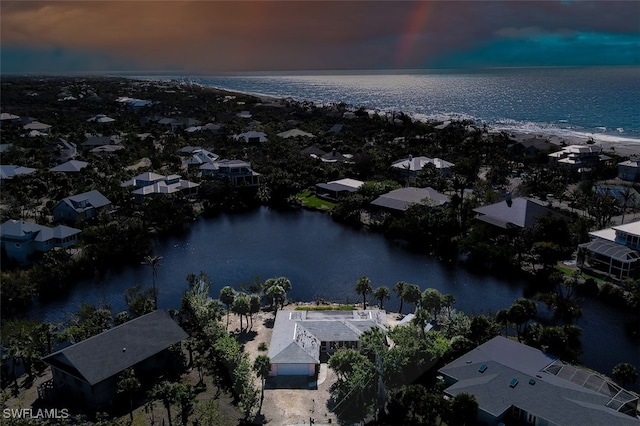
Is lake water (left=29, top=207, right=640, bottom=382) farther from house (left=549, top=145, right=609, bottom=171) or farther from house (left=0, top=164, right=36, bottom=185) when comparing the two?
house (left=549, top=145, right=609, bottom=171)

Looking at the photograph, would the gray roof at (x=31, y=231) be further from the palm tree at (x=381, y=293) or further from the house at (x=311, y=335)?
the palm tree at (x=381, y=293)

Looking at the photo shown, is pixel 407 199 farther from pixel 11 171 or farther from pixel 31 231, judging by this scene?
pixel 11 171

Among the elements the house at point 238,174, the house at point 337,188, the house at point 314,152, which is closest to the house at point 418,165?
the house at point 337,188

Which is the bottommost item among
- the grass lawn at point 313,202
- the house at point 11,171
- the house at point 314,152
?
the grass lawn at point 313,202

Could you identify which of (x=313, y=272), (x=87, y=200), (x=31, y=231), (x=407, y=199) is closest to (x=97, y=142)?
(x=87, y=200)

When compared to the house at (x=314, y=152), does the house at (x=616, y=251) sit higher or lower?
lower

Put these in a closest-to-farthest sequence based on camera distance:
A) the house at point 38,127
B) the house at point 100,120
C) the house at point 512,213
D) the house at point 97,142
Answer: the house at point 512,213 → the house at point 97,142 → the house at point 38,127 → the house at point 100,120
